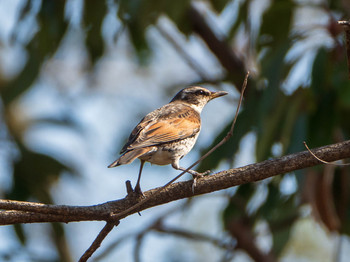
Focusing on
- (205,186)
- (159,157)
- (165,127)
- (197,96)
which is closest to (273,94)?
(165,127)

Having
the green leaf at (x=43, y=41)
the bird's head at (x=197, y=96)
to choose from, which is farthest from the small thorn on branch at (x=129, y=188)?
the green leaf at (x=43, y=41)

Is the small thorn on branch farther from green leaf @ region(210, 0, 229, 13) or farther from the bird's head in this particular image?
the bird's head

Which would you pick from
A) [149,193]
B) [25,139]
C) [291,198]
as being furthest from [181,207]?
[25,139]

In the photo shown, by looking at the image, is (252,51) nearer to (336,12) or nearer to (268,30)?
(268,30)

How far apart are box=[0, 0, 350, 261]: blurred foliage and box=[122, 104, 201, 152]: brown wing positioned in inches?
18.4

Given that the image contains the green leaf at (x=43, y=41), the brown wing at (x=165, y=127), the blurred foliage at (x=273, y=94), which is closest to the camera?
the brown wing at (x=165, y=127)

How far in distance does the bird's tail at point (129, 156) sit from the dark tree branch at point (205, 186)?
701mm

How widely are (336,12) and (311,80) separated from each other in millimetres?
2007

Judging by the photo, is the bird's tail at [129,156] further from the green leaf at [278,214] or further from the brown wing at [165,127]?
the green leaf at [278,214]

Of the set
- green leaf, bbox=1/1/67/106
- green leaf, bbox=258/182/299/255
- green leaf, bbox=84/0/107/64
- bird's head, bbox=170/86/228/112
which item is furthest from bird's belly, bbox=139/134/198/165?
green leaf, bbox=1/1/67/106

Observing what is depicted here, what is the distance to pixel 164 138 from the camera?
19.2 ft

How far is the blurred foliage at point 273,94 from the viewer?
6.41 metres

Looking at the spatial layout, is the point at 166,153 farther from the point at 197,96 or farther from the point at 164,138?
the point at 197,96

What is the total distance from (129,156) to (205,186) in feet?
3.90
